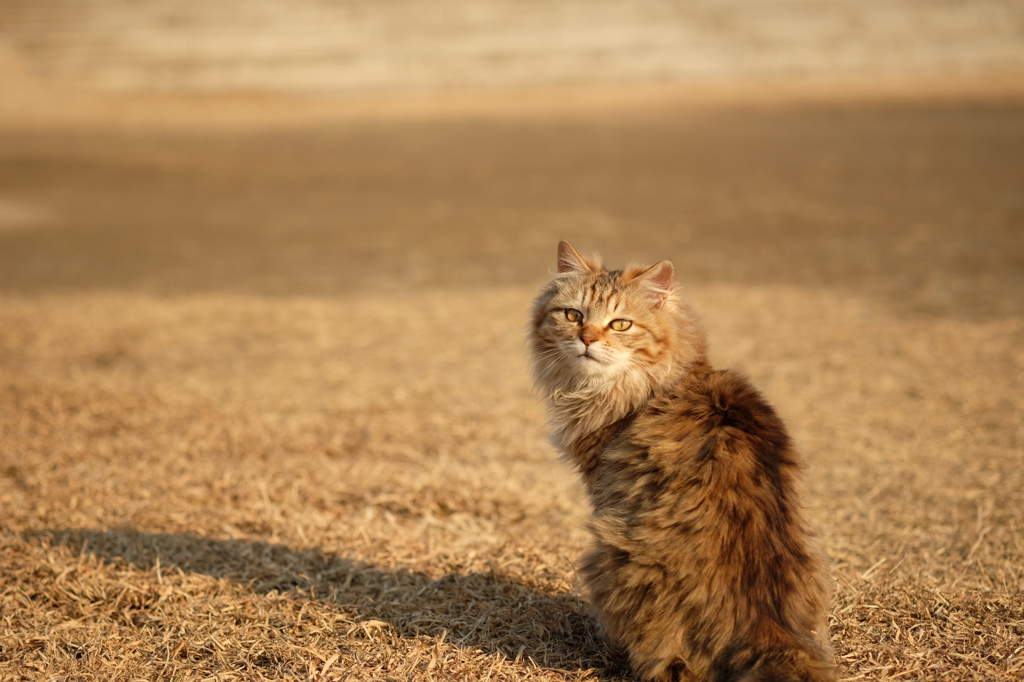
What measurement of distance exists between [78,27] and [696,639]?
Result: 25.4 metres

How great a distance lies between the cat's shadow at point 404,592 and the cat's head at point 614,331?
820 mm

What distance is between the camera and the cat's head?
9.31 ft

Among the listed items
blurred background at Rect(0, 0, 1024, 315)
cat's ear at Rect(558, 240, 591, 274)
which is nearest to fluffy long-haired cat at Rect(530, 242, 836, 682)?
cat's ear at Rect(558, 240, 591, 274)

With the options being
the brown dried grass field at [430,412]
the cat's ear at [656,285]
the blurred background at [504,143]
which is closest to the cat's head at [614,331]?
the cat's ear at [656,285]

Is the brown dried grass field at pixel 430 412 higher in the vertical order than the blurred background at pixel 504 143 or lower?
lower

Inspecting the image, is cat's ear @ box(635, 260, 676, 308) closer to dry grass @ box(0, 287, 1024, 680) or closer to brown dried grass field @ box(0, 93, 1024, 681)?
brown dried grass field @ box(0, 93, 1024, 681)

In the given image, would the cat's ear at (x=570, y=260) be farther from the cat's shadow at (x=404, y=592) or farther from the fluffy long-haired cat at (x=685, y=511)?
the cat's shadow at (x=404, y=592)

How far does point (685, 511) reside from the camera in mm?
2410

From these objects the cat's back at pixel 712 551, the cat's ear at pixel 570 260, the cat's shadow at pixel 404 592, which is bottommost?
the cat's shadow at pixel 404 592

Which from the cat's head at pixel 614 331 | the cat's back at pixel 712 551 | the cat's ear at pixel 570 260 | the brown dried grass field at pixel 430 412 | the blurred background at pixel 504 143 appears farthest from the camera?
the blurred background at pixel 504 143

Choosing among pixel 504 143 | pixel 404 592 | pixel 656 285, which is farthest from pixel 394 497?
pixel 504 143

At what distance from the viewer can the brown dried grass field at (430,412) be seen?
2.98 meters

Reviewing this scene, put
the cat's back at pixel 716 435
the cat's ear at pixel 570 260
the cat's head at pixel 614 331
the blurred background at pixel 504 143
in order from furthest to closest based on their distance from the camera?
1. the blurred background at pixel 504 143
2. the cat's ear at pixel 570 260
3. the cat's head at pixel 614 331
4. the cat's back at pixel 716 435

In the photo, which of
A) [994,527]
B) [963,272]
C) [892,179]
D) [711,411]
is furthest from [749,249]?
[711,411]
